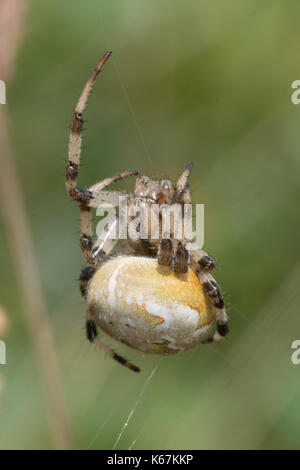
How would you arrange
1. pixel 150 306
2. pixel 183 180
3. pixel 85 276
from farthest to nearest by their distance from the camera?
pixel 85 276 → pixel 183 180 → pixel 150 306

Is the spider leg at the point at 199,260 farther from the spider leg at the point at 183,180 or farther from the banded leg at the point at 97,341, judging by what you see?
the banded leg at the point at 97,341

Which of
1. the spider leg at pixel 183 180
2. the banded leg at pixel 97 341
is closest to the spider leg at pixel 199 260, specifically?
the spider leg at pixel 183 180

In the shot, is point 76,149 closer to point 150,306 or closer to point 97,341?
point 150,306

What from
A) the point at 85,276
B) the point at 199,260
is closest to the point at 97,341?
the point at 85,276

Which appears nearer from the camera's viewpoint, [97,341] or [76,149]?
[76,149]

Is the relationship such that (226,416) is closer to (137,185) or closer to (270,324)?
(270,324)

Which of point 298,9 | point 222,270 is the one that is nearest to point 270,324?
point 222,270

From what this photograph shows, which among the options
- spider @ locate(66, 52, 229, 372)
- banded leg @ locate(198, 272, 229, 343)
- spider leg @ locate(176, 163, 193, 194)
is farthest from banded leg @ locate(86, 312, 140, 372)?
spider leg @ locate(176, 163, 193, 194)

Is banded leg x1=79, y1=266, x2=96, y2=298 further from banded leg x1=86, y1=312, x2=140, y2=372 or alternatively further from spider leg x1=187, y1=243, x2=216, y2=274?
spider leg x1=187, y1=243, x2=216, y2=274

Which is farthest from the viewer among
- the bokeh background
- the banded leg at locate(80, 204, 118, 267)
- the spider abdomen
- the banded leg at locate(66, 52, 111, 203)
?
the bokeh background
